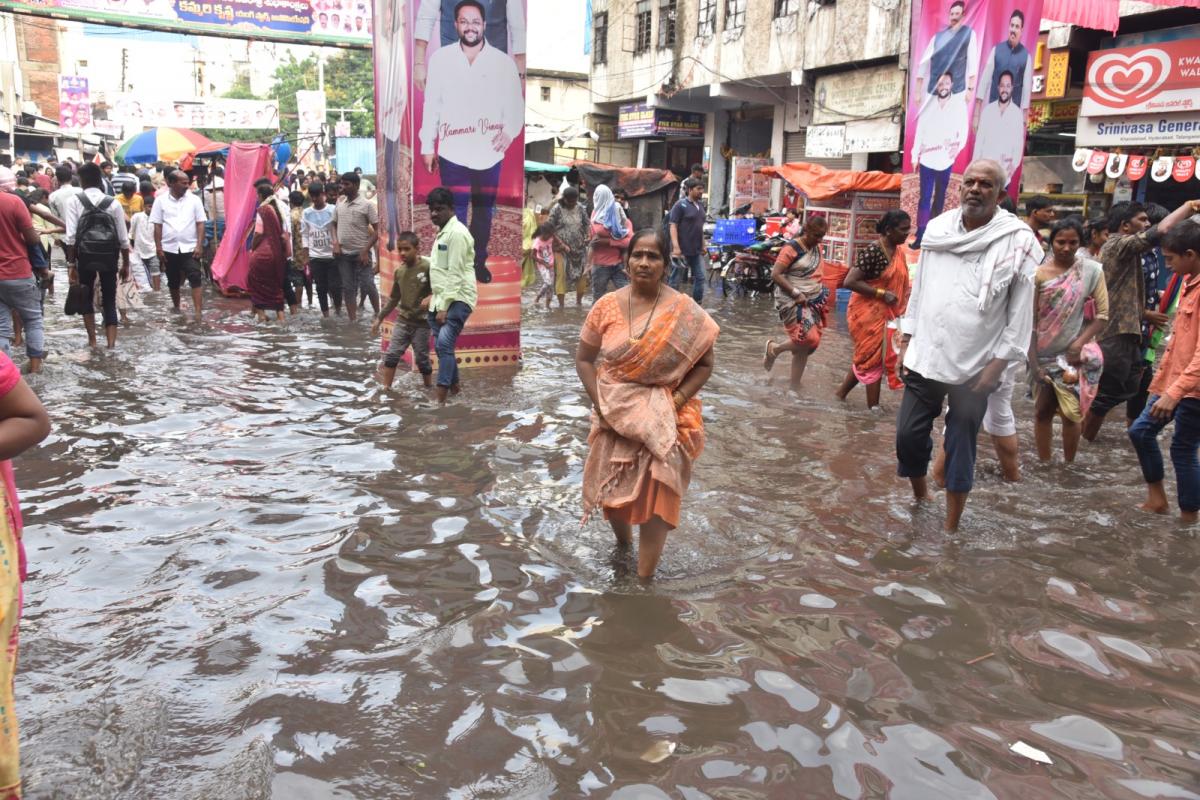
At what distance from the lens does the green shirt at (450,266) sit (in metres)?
7.41

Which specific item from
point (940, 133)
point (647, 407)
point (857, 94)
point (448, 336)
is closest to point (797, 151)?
point (857, 94)

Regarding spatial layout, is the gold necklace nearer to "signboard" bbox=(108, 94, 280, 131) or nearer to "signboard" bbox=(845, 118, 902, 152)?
"signboard" bbox=(845, 118, 902, 152)

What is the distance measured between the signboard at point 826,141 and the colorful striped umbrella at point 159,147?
12896mm

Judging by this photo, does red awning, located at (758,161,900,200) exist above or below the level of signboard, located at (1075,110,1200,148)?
below

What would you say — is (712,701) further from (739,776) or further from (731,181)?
(731,181)

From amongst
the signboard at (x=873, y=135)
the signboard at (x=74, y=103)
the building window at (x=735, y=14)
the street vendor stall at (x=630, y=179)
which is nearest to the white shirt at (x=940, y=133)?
the street vendor stall at (x=630, y=179)

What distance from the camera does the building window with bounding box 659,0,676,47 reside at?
2656 cm

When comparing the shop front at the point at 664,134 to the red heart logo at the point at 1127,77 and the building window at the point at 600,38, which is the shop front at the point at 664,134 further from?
the red heart logo at the point at 1127,77

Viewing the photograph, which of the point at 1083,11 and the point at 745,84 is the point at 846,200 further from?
the point at 745,84

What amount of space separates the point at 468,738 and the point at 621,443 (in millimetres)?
1431

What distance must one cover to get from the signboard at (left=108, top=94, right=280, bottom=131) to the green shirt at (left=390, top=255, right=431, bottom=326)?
28.5 meters

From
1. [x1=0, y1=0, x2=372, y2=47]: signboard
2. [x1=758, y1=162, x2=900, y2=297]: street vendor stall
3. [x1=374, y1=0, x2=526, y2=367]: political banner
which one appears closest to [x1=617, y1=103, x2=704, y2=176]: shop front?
[x1=0, y1=0, x2=372, y2=47]: signboard

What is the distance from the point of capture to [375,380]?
8.60 m

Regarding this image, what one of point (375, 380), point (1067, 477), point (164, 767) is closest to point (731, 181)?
point (375, 380)
